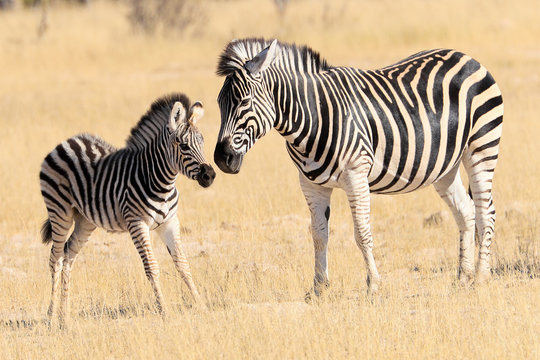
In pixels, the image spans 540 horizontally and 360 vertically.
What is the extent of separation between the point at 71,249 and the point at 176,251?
Result: 1038 mm

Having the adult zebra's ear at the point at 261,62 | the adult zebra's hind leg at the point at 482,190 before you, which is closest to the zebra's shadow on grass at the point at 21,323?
the adult zebra's ear at the point at 261,62

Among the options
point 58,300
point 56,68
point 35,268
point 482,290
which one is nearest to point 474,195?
point 482,290

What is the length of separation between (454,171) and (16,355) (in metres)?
4.03

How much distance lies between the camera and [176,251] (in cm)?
709

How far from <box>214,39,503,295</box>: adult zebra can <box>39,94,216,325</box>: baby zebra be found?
561 millimetres

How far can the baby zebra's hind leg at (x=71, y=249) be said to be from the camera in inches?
287

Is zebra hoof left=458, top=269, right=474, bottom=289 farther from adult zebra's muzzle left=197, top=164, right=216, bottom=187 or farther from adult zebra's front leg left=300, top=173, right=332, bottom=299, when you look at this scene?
adult zebra's muzzle left=197, top=164, right=216, bottom=187

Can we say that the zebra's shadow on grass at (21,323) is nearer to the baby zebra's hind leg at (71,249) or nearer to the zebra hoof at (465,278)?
the baby zebra's hind leg at (71,249)

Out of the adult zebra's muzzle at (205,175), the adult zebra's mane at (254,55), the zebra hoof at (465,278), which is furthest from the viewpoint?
the zebra hoof at (465,278)

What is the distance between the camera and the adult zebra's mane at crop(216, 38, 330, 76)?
6.70 m

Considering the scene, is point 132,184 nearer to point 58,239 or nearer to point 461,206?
point 58,239

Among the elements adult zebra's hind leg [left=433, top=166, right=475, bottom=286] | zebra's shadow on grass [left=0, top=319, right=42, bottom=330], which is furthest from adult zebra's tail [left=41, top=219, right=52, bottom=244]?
adult zebra's hind leg [left=433, top=166, right=475, bottom=286]

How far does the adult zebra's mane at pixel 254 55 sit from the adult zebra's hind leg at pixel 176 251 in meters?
1.29

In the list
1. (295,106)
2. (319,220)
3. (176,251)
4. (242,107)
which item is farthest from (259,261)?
(242,107)
